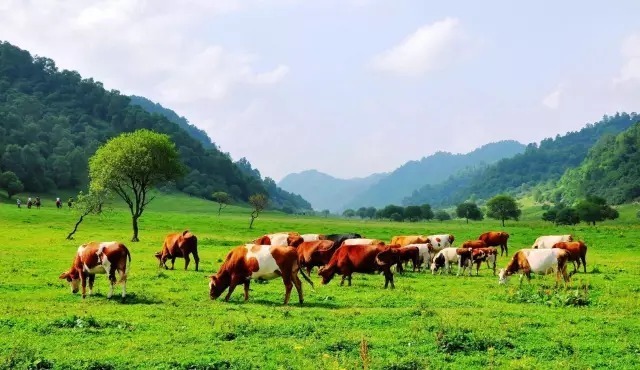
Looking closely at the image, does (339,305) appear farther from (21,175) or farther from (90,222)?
(21,175)

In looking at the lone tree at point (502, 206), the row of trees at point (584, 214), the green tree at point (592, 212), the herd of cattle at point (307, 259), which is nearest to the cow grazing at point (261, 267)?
the herd of cattle at point (307, 259)

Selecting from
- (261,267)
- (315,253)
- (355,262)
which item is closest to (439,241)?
(315,253)

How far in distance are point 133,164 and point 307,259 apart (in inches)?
1175

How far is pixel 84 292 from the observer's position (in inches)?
805

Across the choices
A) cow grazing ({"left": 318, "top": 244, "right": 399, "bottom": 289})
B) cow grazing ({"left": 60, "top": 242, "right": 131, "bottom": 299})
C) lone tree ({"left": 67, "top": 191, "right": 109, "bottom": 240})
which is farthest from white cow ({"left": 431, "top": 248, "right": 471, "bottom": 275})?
lone tree ({"left": 67, "top": 191, "right": 109, "bottom": 240})

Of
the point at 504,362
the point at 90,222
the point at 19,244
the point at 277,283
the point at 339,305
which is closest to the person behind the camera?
the point at 504,362

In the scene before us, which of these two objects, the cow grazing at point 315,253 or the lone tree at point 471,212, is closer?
the cow grazing at point 315,253

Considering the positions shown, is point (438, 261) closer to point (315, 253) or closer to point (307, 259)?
point (315, 253)

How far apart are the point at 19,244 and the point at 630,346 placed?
40391mm

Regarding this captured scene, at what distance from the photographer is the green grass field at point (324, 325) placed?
40.7ft

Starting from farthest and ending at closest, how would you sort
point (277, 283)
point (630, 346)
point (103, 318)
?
point (277, 283) < point (103, 318) < point (630, 346)

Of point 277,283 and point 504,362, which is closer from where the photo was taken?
point 504,362

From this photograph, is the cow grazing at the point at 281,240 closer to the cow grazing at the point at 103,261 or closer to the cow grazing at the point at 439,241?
the cow grazing at the point at 439,241

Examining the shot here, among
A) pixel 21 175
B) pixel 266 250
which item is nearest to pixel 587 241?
pixel 266 250
